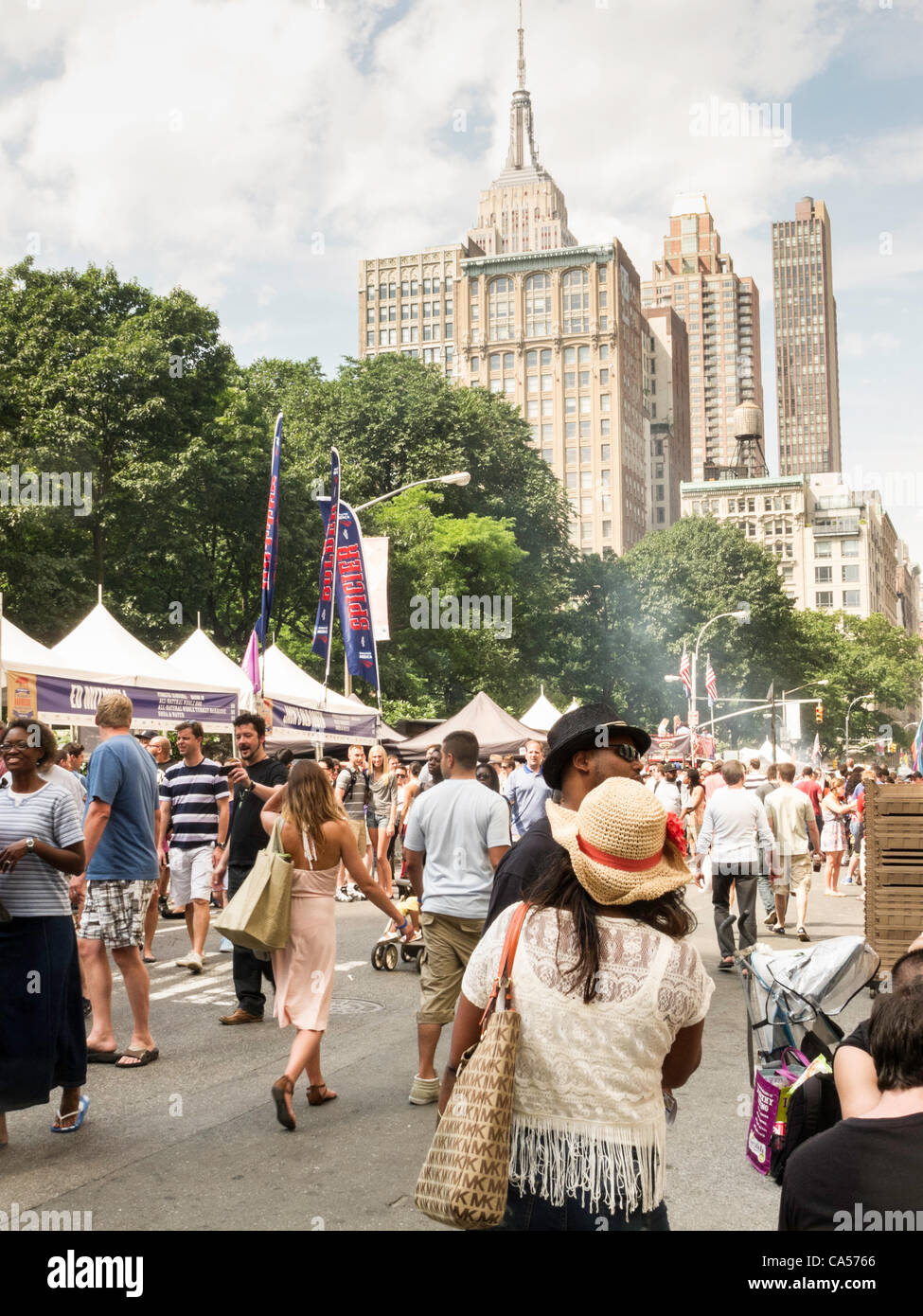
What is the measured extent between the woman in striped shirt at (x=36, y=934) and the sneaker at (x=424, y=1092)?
1.63 m

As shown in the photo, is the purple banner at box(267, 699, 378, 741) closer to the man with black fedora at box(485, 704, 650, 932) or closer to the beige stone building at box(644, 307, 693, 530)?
the man with black fedora at box(485, 704, 650, 932)

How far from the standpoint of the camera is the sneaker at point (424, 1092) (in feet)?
20.7

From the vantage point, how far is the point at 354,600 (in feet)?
63.2

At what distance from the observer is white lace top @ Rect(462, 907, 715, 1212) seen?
2475mm

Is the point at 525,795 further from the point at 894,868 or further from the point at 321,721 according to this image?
the point at 321,721

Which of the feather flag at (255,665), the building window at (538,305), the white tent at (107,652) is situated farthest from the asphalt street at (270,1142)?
the building window at (538,305)

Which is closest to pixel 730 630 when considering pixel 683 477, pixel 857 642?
pixel 857 642

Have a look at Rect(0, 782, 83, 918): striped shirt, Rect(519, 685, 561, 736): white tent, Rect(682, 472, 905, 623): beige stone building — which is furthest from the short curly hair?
Rect(682, 472, 905, 623): beige stone building

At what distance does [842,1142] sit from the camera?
2510 millimetres

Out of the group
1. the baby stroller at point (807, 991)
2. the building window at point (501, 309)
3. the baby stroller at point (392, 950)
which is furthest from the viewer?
the building window at point (501, 309)

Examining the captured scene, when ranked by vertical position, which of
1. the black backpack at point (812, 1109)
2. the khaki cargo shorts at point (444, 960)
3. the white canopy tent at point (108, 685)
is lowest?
the black backpack at point (812, 1109)

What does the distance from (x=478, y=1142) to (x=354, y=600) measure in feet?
56.1

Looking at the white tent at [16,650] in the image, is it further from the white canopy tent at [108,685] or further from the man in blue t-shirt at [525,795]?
the man in blue t-shirt at [525,795]

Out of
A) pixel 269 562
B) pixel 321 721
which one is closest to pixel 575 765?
pixel 269 562
